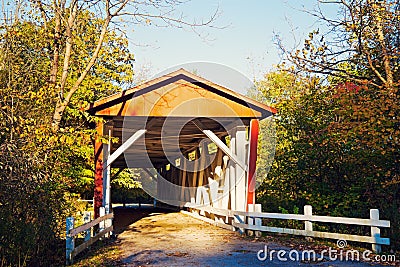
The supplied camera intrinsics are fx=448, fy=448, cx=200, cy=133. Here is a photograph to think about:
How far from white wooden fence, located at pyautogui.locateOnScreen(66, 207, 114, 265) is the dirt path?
490 millimetres

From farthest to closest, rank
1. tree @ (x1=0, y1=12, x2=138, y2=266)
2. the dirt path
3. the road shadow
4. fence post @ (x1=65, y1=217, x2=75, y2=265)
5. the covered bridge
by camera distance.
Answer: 1. the road shadow
2. the covered bridge
3. fence post @ (x1=65, y1=217, x2=75, y2=265)
4. the dirt path
5. tree @ (x1=0, y1=12, x2=138, y2=266)

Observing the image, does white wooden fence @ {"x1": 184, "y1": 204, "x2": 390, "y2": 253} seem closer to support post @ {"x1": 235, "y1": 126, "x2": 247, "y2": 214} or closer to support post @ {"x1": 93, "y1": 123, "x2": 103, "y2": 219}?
support post @ {"x1": 235, "y1": 126, "x2": 247, "y2": 214}

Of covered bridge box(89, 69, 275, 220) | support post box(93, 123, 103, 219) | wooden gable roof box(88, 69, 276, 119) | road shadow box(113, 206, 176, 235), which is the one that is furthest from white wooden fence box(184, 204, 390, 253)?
support post box(93, 123, 103, 219)

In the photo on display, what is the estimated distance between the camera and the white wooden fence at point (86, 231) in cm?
732

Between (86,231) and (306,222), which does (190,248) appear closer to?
(86,231)

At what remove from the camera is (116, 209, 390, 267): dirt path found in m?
7.19

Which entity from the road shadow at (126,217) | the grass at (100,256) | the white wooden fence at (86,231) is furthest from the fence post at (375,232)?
the road shadow at (126,217)

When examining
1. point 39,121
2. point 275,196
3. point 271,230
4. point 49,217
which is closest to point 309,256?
point 271,230

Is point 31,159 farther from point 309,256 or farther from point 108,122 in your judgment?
point 309,256

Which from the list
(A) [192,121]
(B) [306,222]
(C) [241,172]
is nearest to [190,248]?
(B) [306,222]

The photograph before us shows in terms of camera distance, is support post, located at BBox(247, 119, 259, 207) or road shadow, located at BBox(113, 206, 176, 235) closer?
support post, located at BBox(247, 119, 259, 207)

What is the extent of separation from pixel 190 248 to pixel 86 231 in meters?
2.06

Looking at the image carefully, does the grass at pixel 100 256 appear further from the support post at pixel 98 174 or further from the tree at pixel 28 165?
the support post at pixel 98 174

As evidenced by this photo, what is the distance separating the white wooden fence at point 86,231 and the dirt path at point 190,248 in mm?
490
